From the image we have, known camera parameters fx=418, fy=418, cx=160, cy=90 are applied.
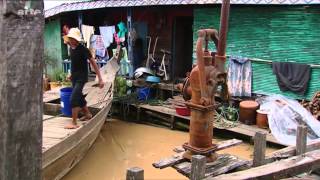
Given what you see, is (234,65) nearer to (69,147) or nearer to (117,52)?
(117,52)

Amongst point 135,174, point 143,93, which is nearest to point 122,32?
point 143,93

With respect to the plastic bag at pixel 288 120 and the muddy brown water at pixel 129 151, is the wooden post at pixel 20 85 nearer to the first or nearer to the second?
the muddy brown water at pixel 129 151

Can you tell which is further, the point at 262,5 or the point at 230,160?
the point at 262,5

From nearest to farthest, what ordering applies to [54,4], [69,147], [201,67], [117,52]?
[201,67] < [69,147] < [117,52] < [54,4]

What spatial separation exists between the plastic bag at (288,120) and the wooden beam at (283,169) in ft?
15.9

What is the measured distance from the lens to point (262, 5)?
10.6 metres

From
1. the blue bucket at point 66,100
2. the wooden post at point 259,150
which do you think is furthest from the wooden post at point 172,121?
the wooden post at point 259,150

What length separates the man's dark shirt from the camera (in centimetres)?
757

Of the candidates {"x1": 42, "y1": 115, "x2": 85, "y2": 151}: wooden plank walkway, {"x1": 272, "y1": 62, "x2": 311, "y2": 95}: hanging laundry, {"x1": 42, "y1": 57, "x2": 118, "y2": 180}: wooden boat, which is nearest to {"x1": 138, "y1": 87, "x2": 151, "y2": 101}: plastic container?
{"x1": 42, "y1": 57, "x2": 118, "y2": 180}: wooden boat

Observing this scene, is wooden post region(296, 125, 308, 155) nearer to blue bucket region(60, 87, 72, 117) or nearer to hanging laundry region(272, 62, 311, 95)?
blue bucket region(60, 87, 72, 117)

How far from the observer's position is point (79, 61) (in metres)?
7.62

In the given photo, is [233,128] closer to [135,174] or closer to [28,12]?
[135,174]

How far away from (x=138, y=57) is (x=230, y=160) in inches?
415

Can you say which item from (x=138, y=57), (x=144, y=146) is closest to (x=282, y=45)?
(x=144, y=146)
